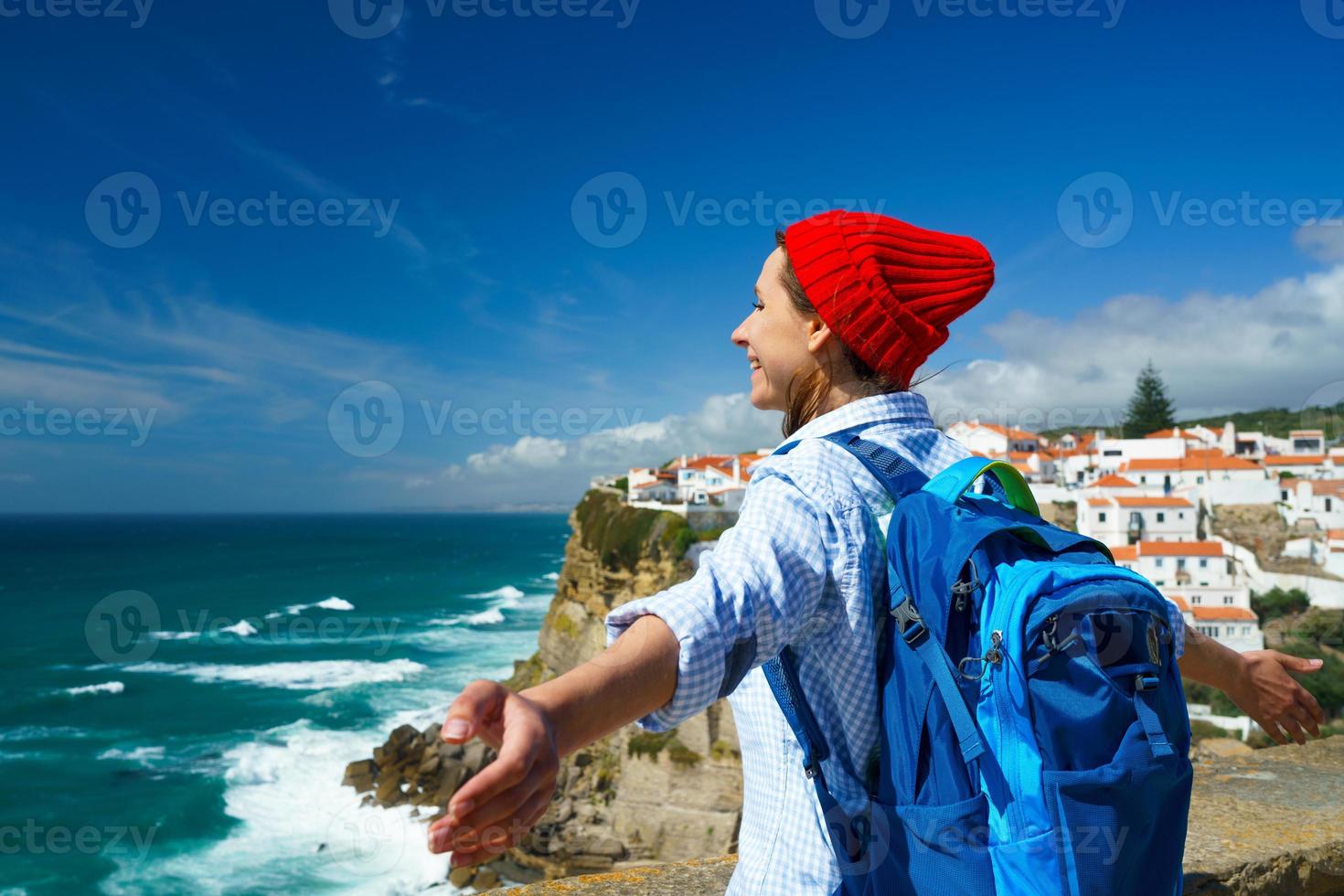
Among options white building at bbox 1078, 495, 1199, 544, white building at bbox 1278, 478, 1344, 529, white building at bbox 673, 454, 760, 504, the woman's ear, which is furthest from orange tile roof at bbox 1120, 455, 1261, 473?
A: the woman's ear

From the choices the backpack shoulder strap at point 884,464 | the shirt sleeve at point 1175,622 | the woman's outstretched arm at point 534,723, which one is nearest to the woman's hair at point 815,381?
the backpack shoulder strap at point 884,464

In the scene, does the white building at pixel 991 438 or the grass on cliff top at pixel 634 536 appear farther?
the white building at pixel 991 438

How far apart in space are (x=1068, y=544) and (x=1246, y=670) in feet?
3.95

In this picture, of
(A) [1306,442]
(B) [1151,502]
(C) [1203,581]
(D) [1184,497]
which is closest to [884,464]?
(C) [1203,581]

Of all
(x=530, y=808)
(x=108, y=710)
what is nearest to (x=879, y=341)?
(x=530, y=808)

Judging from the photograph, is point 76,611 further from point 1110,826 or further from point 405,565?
point 1110,826

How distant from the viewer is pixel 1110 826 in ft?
3.40

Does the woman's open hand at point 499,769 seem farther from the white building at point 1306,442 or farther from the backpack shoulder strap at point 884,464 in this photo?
the white building at point 1306,442

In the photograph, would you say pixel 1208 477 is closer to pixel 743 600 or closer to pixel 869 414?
pixel 869 414

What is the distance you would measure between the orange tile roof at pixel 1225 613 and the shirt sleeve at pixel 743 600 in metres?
34.8

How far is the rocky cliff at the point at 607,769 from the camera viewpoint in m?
20.3

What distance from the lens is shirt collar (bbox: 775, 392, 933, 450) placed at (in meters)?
1.35

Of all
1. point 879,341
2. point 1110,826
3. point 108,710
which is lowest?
point 108,710

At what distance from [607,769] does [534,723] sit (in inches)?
964
